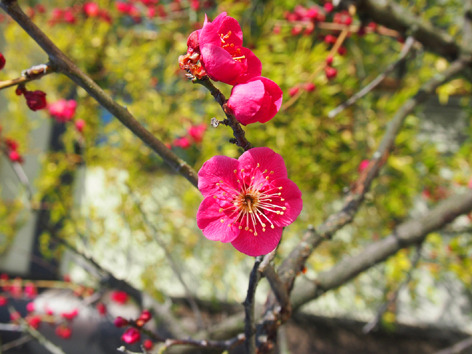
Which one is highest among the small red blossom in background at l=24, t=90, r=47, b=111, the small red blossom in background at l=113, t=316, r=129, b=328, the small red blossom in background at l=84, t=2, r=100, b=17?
the small red blossom in background at l=84, t=2, r=100, b=17

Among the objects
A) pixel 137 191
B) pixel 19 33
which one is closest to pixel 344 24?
pixel 137 191

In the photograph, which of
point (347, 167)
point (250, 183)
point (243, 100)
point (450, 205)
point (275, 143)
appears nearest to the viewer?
point (243, 100)

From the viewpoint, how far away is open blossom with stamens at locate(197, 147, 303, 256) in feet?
1.63

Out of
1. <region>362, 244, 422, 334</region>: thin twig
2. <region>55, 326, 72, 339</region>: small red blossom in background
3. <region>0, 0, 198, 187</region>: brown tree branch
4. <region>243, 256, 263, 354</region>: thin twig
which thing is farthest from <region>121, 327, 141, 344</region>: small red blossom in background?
<region>55, 326, 72, 339</region>: small red blossom in background

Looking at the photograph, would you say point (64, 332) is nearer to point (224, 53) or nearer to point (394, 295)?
point (394, 295)

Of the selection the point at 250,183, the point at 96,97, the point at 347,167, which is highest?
the point at 347,167

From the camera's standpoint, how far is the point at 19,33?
2.32 meters

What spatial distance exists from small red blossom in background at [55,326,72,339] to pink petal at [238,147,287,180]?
1686 millimetres

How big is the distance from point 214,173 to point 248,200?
90mm

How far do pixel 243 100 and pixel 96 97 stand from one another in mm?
231

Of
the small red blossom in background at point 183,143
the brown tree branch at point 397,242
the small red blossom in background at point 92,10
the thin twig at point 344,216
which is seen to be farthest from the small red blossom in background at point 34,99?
the small red blossom in background at point 92,10

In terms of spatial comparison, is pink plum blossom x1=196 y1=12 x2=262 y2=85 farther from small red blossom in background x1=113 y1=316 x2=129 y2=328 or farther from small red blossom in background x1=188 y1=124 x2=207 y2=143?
small red blossom in background x1=188 y1=124 x2=207 y2=143

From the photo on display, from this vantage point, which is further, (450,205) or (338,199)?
(338,199)

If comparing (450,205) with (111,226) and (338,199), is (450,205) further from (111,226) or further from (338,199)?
(111,226)
